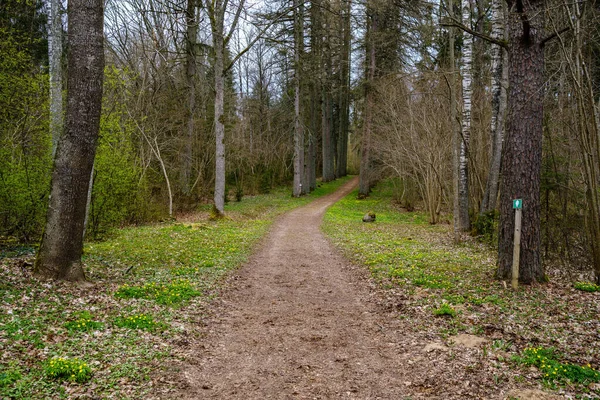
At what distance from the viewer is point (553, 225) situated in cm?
1035

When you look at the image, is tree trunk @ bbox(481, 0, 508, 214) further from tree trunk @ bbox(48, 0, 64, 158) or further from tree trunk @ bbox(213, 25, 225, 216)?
tree trunk @ bbox(48, 0, 64, 158)

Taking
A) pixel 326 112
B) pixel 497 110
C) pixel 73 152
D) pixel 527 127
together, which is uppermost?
pixel 326 112

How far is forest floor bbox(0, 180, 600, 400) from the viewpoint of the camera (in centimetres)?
417

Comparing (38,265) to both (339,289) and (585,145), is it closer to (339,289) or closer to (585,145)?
(339,289)

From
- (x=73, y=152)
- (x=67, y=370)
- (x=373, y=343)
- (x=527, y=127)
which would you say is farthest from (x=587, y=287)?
(x=73, y=152)

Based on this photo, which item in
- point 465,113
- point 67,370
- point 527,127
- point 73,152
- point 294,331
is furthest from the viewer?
point 465,113

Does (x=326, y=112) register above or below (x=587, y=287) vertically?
above

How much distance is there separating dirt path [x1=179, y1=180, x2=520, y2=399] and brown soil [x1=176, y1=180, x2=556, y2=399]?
0.01m

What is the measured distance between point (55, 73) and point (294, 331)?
9004 millimetres

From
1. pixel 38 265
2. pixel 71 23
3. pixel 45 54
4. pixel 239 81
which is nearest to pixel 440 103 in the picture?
pixel 71 23

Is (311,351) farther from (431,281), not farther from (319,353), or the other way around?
(431,281)

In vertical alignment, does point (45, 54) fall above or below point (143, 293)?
above

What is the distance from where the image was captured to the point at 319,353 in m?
5.15

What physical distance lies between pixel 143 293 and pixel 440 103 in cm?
1492
